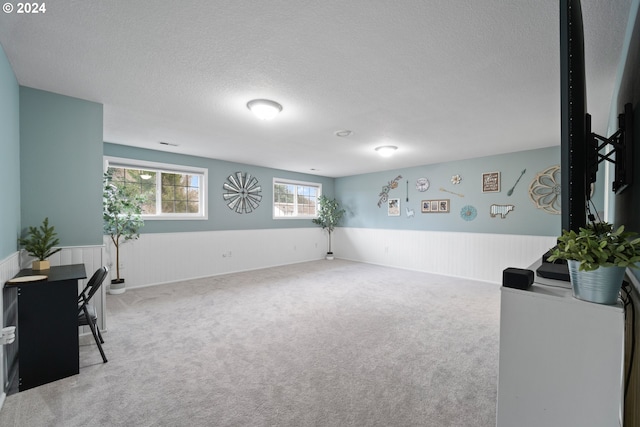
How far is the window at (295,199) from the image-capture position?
694 centimetres

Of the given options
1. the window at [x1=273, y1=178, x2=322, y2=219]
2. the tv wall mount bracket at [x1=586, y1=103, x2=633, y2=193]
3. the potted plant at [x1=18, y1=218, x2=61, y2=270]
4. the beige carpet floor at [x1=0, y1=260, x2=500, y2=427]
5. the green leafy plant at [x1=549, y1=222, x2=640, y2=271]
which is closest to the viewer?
the green leafy plant at [x1=549, y1=222, x2=640, y2=271]

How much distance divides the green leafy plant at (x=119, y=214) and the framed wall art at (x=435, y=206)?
5.38 meters

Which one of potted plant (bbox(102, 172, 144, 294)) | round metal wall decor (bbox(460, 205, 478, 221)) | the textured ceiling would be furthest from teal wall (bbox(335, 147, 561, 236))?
potted plant (bbox(102, 172, 144, 294))

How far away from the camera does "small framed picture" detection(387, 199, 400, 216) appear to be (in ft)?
21.5

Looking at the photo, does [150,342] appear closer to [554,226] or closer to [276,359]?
[276,359]

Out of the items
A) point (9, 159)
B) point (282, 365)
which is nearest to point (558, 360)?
point (282, 365)

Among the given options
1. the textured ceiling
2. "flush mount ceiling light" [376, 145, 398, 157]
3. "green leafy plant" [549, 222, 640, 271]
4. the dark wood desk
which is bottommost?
the dark wood desk

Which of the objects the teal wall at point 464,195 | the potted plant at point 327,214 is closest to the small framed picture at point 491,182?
the teal wall at point 464,195

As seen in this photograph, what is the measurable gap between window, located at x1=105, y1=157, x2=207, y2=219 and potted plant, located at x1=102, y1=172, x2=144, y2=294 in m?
0.17

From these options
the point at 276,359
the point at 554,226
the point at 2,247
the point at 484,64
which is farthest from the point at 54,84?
the point at 554,226

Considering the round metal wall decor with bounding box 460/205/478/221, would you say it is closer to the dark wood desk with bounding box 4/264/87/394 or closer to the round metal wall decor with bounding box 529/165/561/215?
the round metal wall decor with bounding box 529/165/561/215

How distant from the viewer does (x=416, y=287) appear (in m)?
4.67

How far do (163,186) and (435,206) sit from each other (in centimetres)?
539

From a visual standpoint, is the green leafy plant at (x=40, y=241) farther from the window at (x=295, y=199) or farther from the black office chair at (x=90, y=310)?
the window at (x=295, y=199)
